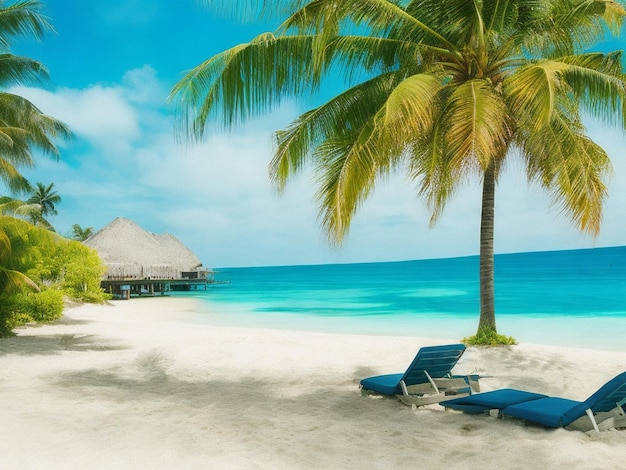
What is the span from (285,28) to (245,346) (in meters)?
6.21

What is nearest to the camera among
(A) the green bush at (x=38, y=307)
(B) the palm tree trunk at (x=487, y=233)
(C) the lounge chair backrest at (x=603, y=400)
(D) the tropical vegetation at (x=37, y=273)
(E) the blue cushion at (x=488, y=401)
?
(C) the lounge chair backrest at (x=603, y=400)

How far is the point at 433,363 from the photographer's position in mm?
5598

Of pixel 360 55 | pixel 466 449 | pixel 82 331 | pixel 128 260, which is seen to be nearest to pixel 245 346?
pixel 82 331

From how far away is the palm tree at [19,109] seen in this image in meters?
9.64

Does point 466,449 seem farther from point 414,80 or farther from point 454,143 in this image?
point 414,80

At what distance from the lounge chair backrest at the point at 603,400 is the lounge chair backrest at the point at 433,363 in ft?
4.16

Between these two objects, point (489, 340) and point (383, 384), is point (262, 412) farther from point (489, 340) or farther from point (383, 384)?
point (489, 340)

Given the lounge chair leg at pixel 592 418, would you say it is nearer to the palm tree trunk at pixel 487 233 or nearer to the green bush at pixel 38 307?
the palm tree trunk at pixel 487 233

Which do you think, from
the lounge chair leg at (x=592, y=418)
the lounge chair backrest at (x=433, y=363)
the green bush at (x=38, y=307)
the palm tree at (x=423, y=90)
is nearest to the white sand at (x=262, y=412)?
the lounge chair leg at (x=592, y=418)

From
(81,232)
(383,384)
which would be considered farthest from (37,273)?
(81,232)

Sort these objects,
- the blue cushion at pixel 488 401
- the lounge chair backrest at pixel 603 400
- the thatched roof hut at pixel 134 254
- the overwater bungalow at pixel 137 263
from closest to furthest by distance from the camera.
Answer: the lounge chair backrest at pixel 603 400 < the blue cushion at pixel 488 401 < the overwater bungalow at pixel 137 263 < the thatched roof hut at pixel 134 254

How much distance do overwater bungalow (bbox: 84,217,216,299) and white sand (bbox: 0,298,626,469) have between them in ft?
88.8

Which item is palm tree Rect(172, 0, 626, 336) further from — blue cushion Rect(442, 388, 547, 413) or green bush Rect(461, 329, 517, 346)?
green bush Rect(461, 329, 517, 346)

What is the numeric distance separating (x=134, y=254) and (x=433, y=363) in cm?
3785
